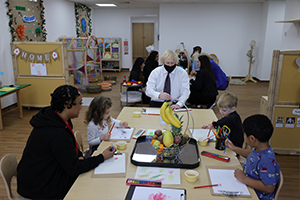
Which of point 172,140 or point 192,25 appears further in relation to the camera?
point 192,25

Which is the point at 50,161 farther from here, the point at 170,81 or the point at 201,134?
the point at 170,81

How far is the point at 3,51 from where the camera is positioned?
535cm

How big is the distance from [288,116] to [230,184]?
7.90 ft

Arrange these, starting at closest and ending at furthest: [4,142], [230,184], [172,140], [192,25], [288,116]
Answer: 1. [230,184]
2. [172,140]
3. [288,116]
4. [4,142]
5. [192,25]

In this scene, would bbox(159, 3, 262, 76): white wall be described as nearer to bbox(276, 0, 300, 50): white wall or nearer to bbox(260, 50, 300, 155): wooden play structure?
bbox(276, 0, 300, 50): white wall

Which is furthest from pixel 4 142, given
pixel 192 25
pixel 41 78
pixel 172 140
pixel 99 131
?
pixel 192 25

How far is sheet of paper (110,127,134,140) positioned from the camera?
2.16m

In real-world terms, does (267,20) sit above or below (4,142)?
above

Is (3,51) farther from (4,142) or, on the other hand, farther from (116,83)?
(116,83)

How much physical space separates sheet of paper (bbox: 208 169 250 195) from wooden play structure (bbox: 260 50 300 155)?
2122 mm

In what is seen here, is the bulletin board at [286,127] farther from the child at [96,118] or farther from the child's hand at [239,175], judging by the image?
the child at [96,118]

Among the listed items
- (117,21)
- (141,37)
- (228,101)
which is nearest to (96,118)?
(228,101)

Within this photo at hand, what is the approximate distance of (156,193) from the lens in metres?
1.39

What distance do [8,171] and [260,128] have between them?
1.79m
